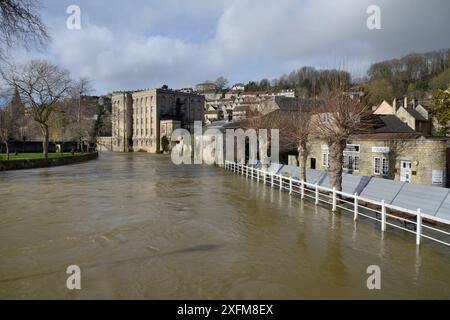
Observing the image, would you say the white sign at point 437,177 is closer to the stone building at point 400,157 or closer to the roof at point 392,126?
the stone building at point 400,157

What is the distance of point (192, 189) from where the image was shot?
18844mm

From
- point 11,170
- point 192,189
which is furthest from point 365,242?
point 11,170

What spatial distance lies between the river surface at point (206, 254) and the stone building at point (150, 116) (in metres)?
65.6

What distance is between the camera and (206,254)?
24.5ft

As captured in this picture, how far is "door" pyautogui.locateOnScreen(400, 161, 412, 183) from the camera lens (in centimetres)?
2241

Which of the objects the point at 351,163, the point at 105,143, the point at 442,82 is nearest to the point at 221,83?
the point at 105,143

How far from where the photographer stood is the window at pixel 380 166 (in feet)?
78.0

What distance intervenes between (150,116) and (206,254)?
77.5 meters

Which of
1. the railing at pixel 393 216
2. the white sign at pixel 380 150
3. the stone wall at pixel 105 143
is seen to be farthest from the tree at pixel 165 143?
the railing at pixel 393 216

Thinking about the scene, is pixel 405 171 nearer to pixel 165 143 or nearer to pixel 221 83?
pixel 165 143

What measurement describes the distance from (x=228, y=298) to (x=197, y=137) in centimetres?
4772

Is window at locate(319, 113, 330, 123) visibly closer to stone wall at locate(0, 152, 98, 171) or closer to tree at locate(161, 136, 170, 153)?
stone wall at locate(0, 152, 98, 171)
